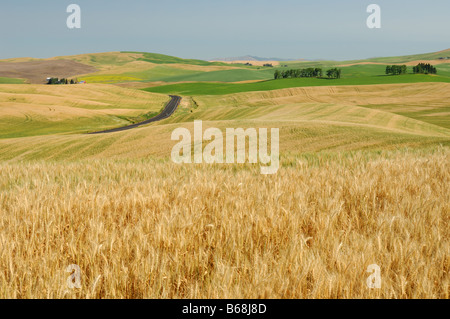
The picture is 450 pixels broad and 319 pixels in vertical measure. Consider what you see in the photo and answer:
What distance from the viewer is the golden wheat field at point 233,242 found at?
2.17 meters

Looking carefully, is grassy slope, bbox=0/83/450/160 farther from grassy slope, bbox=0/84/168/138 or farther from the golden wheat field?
grassy slope, bbox=0/84/168/138

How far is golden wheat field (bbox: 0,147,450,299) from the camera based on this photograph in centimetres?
217

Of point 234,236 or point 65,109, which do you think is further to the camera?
point 65,109

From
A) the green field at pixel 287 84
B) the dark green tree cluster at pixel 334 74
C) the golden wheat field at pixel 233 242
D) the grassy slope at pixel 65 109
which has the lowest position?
the golden wheat field at pixel 233 242

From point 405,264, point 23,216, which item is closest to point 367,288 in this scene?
point 405,264

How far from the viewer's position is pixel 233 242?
2.79 m

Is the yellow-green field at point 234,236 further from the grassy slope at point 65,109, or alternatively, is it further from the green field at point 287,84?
the green field at point 287,84

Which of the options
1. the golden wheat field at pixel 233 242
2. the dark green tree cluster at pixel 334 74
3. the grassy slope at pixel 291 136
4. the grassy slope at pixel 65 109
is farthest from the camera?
the dark green tree cluster at pixel 334 74

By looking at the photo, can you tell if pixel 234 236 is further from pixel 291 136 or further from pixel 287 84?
pixel 287 84

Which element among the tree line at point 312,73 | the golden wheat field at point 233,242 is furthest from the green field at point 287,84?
the golden wheat field at point 233,242

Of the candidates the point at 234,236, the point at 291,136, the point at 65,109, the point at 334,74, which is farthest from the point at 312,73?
the point at 234,236

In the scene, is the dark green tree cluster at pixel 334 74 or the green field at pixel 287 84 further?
the dark green tree cluster at pixel 334 74
